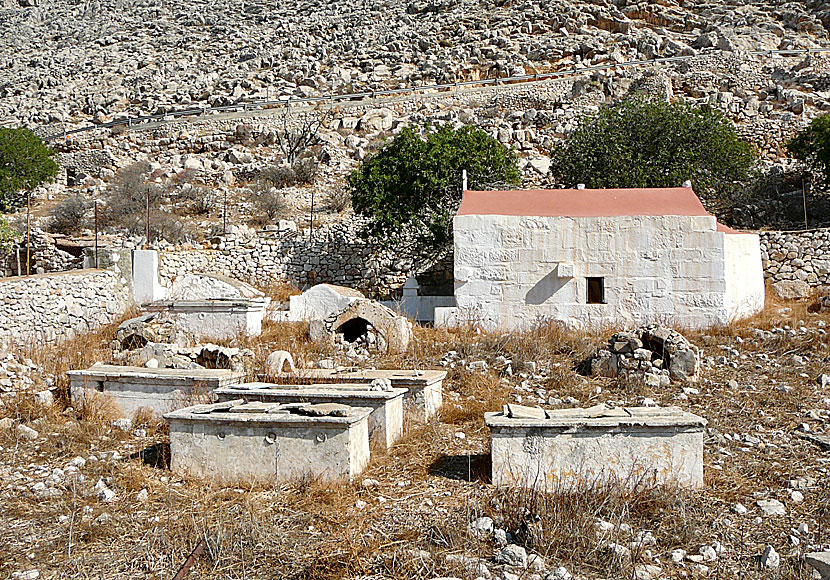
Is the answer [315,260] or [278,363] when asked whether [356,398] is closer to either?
[278,363]

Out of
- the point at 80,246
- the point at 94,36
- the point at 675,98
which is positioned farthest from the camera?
the point at 94,36

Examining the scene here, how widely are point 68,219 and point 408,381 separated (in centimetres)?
1926

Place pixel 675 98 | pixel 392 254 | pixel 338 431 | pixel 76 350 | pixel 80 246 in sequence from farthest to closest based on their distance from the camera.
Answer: pixel 675 98
pixel 392 254
pixel 80 246
pixel 76 350
pixel 338 431

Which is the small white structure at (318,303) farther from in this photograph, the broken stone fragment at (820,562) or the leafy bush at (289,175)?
the leafy bush at (289,175)

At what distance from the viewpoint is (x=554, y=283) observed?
47.6 ft

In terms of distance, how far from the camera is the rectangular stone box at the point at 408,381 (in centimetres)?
859

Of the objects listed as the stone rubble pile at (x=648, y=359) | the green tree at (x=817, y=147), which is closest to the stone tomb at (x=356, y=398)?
the stone rubble pile at (x=648, y=359)

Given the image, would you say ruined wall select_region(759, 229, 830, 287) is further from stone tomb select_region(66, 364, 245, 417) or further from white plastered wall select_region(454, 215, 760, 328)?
stone tomb select_region(66, 364, 245, 417)

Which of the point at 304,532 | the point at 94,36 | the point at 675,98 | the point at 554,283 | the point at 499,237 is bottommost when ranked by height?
the point at 304,532

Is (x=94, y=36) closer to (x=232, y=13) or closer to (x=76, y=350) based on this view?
(x=232, y=13)

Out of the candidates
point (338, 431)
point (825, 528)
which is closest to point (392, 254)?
point (338, 431)

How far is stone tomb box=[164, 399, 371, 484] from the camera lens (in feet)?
20.8

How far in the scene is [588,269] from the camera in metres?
14.5

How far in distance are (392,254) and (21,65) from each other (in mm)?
42409
